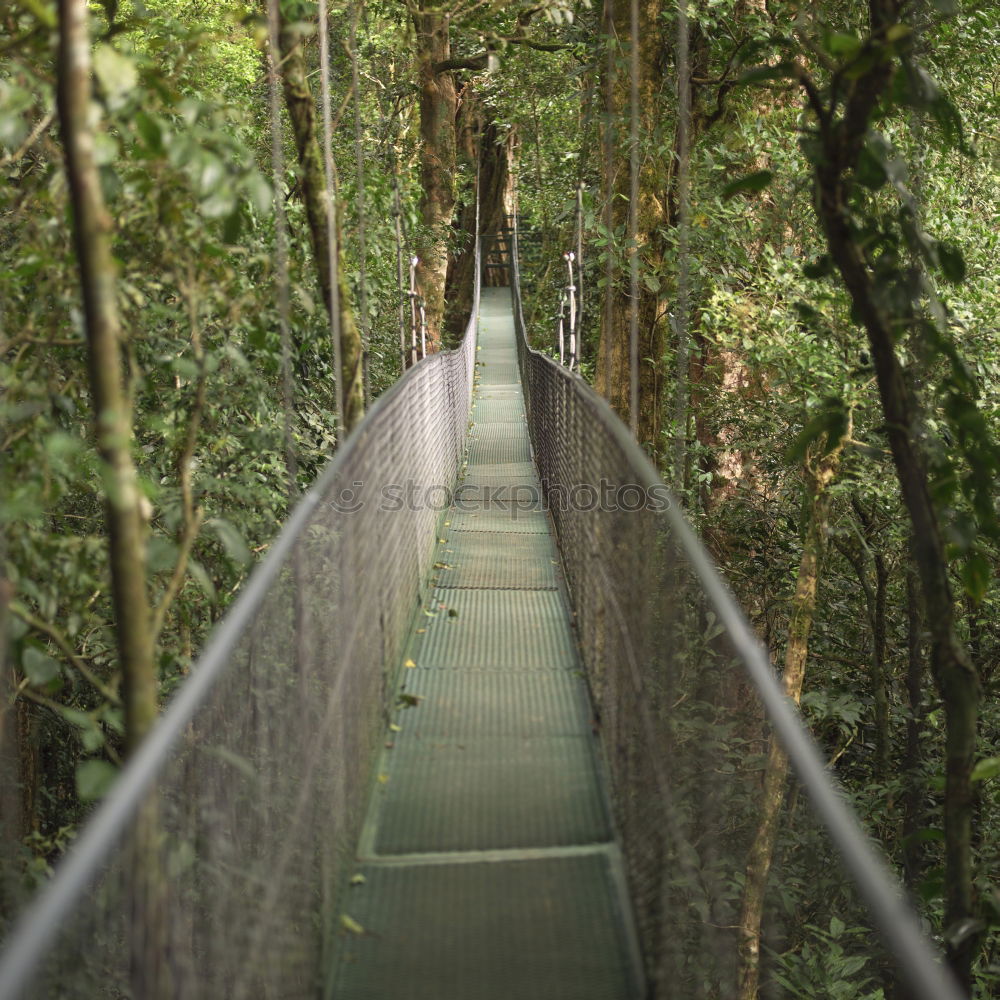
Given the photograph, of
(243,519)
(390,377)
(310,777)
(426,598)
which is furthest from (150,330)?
(390,377)

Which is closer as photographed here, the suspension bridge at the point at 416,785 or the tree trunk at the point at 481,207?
the suspension bridge at the point at 416,785

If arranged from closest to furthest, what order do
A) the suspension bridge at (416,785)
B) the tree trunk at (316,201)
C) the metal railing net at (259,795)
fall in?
the metal railing net at (259,795), the suspension bridge at (416,785), the tree trunk at (316,201)

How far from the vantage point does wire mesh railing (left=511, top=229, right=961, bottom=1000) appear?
1700 mm

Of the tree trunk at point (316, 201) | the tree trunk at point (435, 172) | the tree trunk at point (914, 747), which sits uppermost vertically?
the tree trunk at point (435, 172)

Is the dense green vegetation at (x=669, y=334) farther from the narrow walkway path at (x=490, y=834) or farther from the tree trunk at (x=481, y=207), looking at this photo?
the tree trunk at (x=481, y=207)

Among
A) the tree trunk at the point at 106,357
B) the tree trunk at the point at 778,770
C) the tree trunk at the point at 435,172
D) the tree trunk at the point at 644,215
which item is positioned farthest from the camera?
the tree trunk at the point at 435,172

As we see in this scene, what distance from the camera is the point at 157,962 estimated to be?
1.40 metres

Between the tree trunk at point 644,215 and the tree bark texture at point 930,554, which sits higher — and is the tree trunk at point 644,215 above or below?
above

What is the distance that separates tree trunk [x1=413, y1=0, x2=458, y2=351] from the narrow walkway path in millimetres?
8141

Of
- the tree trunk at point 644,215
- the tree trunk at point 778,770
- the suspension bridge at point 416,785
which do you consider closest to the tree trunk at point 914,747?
the tree trunk at point 778,770

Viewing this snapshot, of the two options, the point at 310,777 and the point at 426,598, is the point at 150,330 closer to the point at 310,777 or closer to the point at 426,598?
the point at 426,598

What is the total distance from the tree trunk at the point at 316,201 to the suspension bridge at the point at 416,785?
38 cm

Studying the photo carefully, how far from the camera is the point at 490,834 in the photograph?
322 cm

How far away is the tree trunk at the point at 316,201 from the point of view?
16.3 ft
